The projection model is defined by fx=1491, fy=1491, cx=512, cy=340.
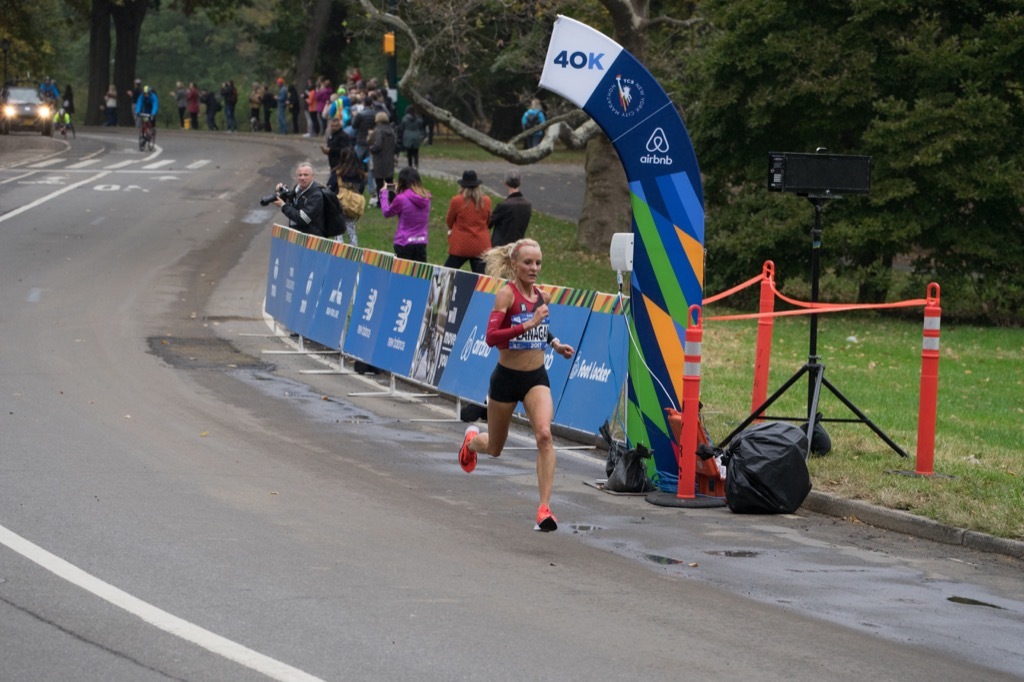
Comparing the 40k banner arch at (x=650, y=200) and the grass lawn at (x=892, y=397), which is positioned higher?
the 40k banner arch at (x=650, y=200)

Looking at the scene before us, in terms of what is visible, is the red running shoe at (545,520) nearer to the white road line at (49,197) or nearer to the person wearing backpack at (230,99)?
the white road line at (49,197)

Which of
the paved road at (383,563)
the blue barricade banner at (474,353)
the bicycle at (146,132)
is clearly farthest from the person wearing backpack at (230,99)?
the blue barricade banner at (474,353)

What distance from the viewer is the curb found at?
956 cm

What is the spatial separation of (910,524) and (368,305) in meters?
8.48

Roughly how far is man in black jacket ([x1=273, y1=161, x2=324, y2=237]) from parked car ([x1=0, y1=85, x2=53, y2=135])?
37.2 meters

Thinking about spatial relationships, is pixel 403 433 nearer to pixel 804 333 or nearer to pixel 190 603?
pixel 190 603

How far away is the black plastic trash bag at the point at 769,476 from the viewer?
1052 cm

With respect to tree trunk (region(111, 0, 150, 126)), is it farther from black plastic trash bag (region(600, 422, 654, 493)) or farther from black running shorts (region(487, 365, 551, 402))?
black running shorts (region(487, 365, 551, 402))

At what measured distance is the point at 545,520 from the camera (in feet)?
31.1

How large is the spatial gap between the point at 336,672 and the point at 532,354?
4.02m

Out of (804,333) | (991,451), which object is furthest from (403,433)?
(804,333)

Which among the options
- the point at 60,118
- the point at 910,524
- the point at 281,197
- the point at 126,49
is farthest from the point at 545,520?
the point at 126,49

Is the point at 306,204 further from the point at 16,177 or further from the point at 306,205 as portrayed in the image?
the point at 16,177

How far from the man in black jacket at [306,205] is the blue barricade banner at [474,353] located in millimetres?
5403
